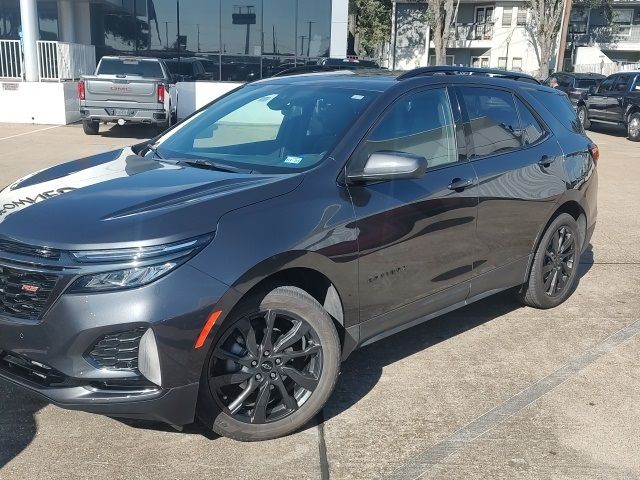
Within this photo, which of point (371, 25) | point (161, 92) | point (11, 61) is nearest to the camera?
point (161, 92)

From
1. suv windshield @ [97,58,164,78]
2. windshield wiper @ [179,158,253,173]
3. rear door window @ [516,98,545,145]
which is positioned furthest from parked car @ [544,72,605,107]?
windshield wiper @ [179,158,253,173]

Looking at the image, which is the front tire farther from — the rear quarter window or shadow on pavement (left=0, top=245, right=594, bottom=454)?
the rear quarter window

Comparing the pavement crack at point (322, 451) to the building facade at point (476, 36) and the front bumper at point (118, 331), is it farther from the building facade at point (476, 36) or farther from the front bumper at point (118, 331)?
the building facade at point (476, 36)

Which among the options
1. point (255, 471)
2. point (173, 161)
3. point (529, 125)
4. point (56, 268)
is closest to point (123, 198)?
point (56, 268)

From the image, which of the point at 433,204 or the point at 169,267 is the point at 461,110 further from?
the point at 169,267

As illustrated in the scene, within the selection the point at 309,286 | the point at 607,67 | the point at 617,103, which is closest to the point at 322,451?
the point at 309,286

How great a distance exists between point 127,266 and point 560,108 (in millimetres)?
3897

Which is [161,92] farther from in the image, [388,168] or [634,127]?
[388,168]

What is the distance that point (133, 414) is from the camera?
3020 millimetres

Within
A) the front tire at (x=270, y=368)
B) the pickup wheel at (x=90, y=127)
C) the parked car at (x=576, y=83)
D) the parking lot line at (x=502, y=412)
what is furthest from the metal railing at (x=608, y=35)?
the front tire at (x=270, y=368)

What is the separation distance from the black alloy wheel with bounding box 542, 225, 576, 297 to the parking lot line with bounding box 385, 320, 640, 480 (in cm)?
61

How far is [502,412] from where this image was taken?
12.5 ft

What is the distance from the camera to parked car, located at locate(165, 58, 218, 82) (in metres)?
22.2

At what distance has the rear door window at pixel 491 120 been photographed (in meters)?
4.50
